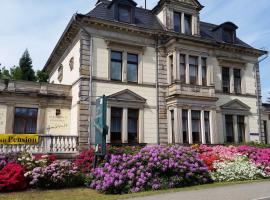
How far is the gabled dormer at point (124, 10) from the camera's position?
72.1ft

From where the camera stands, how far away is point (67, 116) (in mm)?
21297

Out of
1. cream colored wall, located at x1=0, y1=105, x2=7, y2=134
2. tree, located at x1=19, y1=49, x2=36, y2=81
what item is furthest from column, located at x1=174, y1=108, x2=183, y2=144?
tree, located at x1=19, y1=49, x2=36, y2=81

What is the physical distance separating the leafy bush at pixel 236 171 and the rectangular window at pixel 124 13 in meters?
12.0

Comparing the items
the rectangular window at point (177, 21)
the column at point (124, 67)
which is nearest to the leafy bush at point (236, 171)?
the column at point (124, 67)

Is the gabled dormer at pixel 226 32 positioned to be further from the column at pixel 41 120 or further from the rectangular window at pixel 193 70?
the column at pixel 41 120

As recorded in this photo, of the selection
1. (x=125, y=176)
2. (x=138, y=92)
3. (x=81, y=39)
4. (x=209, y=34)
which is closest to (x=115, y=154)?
(x=125, y=176)

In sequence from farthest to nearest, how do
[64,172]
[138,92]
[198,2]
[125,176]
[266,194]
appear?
1. [198,2]
2. [138,92]
3. [64,172]
4. [125,176]
5. [266,194]

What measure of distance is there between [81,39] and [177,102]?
775cm

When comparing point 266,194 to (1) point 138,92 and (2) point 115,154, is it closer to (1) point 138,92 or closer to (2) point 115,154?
(2) point 115,154

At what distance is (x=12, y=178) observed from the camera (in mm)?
13047

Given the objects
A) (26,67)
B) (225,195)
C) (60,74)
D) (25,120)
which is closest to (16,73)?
(26,67)

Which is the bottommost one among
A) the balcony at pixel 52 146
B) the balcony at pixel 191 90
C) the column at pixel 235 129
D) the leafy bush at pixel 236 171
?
the leafy bush at pixel 236 171

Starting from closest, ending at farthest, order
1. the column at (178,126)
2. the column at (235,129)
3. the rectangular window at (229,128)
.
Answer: the column at (178,126) → the column at (235,129) → the rectangular window at (229,128)

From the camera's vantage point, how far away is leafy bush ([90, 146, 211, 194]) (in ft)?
42.2
